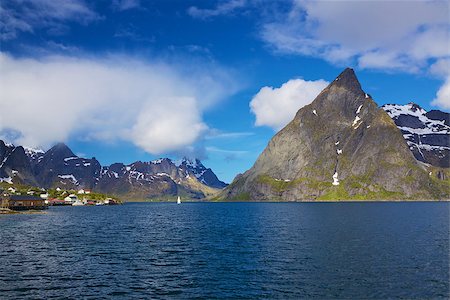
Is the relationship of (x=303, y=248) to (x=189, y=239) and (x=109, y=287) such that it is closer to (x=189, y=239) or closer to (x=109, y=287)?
(x=189, y=239)

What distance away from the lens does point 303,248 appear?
256 ft

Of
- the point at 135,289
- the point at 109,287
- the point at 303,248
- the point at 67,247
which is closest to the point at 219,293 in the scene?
the point at 135,289

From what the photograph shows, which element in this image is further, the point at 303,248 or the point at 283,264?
the point at 303,248

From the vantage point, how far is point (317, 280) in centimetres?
5209

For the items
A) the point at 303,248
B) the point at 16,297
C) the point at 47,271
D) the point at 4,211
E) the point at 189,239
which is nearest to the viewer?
the point at 16,297

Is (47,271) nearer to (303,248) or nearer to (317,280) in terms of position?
(317,280)

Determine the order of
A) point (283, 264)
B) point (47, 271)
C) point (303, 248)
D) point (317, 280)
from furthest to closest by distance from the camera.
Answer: point (303, 248), point (283, 264), point (47, 271), point (317, 280)

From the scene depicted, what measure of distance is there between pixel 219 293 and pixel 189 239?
161 ft

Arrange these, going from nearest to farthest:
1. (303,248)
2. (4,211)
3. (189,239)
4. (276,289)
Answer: (276,289) < (303,248) < (189,239) < (4,211)

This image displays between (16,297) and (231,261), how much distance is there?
3274cm

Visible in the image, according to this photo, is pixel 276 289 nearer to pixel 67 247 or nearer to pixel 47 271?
pixel 47 271

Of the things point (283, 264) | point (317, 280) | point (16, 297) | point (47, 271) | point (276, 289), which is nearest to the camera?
point (16, 297)

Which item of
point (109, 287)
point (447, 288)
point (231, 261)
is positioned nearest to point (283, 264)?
point (231, 261)

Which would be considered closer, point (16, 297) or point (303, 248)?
point (16, 297)
